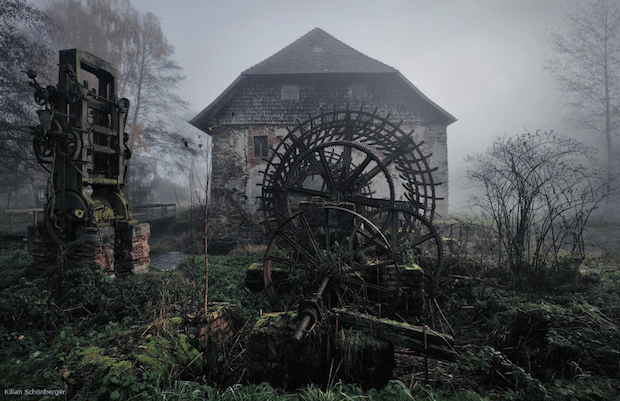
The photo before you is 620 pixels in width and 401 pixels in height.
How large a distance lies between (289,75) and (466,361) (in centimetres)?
1335

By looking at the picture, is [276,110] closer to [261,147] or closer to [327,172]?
[261,147]

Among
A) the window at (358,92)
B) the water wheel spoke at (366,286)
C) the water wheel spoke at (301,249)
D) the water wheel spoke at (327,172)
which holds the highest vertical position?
the window at (358,92)

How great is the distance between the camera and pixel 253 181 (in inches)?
532

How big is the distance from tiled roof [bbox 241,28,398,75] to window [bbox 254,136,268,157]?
313 centimetres

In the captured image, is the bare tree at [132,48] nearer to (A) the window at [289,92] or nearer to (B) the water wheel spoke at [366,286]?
(A) the window at [289,92]

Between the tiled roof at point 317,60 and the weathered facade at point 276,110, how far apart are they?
0.16ft

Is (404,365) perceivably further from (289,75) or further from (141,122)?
(141,122)

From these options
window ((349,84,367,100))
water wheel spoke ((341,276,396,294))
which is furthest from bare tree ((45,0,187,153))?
water wheel spoke ((341,276,396,294))

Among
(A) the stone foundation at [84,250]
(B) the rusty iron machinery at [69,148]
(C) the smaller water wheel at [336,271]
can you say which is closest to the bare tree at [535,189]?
(C) the smaller water wheel at [336,271]

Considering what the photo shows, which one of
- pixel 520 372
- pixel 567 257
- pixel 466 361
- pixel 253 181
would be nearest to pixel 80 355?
pixel 466 361

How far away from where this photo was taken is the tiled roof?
1331 centimetres

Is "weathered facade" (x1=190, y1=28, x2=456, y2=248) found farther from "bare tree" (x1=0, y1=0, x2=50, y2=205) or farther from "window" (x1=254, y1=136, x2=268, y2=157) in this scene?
"bare tree" (x1=0, y1=0, x2=50, y2=205)

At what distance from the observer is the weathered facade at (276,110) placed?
1327 centimetres

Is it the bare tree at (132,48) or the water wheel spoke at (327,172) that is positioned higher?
the bare tree at (132,48)
